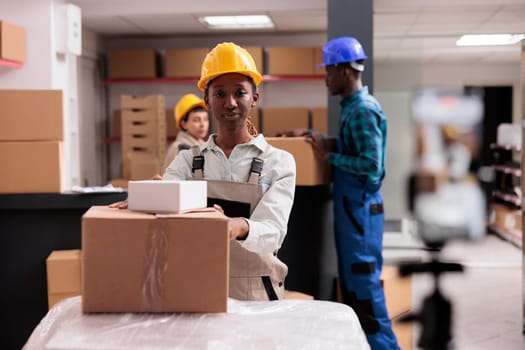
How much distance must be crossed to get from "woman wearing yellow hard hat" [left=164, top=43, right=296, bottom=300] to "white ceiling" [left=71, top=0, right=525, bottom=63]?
2.99 metres

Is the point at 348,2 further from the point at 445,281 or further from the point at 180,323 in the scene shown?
the point at 445,281

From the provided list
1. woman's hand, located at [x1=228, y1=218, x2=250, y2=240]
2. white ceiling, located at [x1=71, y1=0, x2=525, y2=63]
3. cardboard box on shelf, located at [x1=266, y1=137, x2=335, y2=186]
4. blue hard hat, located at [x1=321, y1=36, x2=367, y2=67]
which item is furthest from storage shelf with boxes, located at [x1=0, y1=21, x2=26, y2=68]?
woman's hand, located at [x1=228, y1=218, x2=250, y2=240]

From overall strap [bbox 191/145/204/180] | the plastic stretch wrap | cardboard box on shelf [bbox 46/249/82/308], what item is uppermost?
overall strap [bbox 191/145/204/180]

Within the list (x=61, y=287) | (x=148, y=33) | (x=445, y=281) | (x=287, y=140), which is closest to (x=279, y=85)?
(x=148, y=33)

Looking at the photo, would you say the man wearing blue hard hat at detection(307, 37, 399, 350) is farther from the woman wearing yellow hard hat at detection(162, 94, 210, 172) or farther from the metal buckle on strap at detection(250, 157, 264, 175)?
the woman wearing yellow hard hat at detection(162, 94, 210, 172)

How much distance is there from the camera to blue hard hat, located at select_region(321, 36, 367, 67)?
3551 millimetres

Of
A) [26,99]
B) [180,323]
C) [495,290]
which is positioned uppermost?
[26,99]

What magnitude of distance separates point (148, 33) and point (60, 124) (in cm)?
480

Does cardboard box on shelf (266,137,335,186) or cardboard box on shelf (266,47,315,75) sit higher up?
cardboard box on shelf (266,47,315,75)

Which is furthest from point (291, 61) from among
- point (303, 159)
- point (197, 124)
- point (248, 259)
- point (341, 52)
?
point (248, 259)

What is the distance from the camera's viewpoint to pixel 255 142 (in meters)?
2.00

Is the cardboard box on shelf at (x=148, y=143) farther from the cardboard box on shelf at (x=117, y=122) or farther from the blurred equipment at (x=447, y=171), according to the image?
the blurred equipment at (x=447, y=171)

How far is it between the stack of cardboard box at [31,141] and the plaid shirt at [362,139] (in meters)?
1.52

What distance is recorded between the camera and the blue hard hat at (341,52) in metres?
3.55
